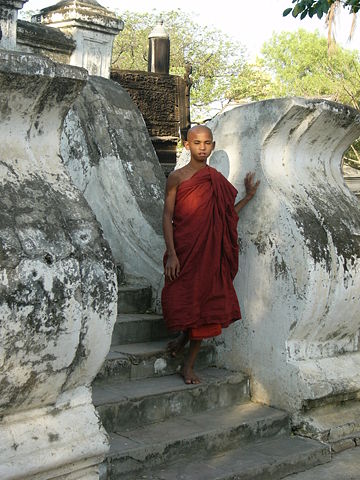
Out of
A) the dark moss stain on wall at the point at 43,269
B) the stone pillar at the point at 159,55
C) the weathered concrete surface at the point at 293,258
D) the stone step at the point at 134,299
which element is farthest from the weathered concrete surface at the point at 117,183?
the stone pillar at the point at 159,55

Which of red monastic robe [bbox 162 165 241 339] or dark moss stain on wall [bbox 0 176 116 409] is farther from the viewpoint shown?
red monastic robe [bbox 162 165 241 339]

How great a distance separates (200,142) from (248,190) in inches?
17.2

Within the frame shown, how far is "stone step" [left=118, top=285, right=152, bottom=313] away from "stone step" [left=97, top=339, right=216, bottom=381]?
1.20 feet

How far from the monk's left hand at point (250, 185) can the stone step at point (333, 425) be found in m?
1.31

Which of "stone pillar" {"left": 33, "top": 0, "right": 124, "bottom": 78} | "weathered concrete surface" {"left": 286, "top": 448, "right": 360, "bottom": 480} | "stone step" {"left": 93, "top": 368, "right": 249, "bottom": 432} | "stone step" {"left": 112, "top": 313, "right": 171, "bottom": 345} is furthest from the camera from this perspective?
"stone pillar" {"left": 33, "top": 0, "right": 124, "bottom": 78}

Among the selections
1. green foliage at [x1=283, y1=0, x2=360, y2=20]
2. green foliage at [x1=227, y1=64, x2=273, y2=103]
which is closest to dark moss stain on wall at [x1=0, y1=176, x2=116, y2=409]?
green foliage at [x1=283, y1=0, x2=360, y2=20]

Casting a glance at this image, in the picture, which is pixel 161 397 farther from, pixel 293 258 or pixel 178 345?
pixel 293 258

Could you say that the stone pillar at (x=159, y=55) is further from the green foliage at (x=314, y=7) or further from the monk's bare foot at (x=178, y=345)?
the monk's bare foot at (x=178, y=345)

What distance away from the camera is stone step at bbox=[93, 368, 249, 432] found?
3.55 metres

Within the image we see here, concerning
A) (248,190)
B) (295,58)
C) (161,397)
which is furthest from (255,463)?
(295,58)

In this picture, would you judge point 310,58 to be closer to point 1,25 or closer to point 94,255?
point 1,25

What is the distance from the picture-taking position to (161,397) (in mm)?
3756

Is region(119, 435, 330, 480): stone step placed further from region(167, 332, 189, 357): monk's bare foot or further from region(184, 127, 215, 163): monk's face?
region(184, 127, 215, 163): monk's face

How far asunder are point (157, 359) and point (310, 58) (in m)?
38.5
